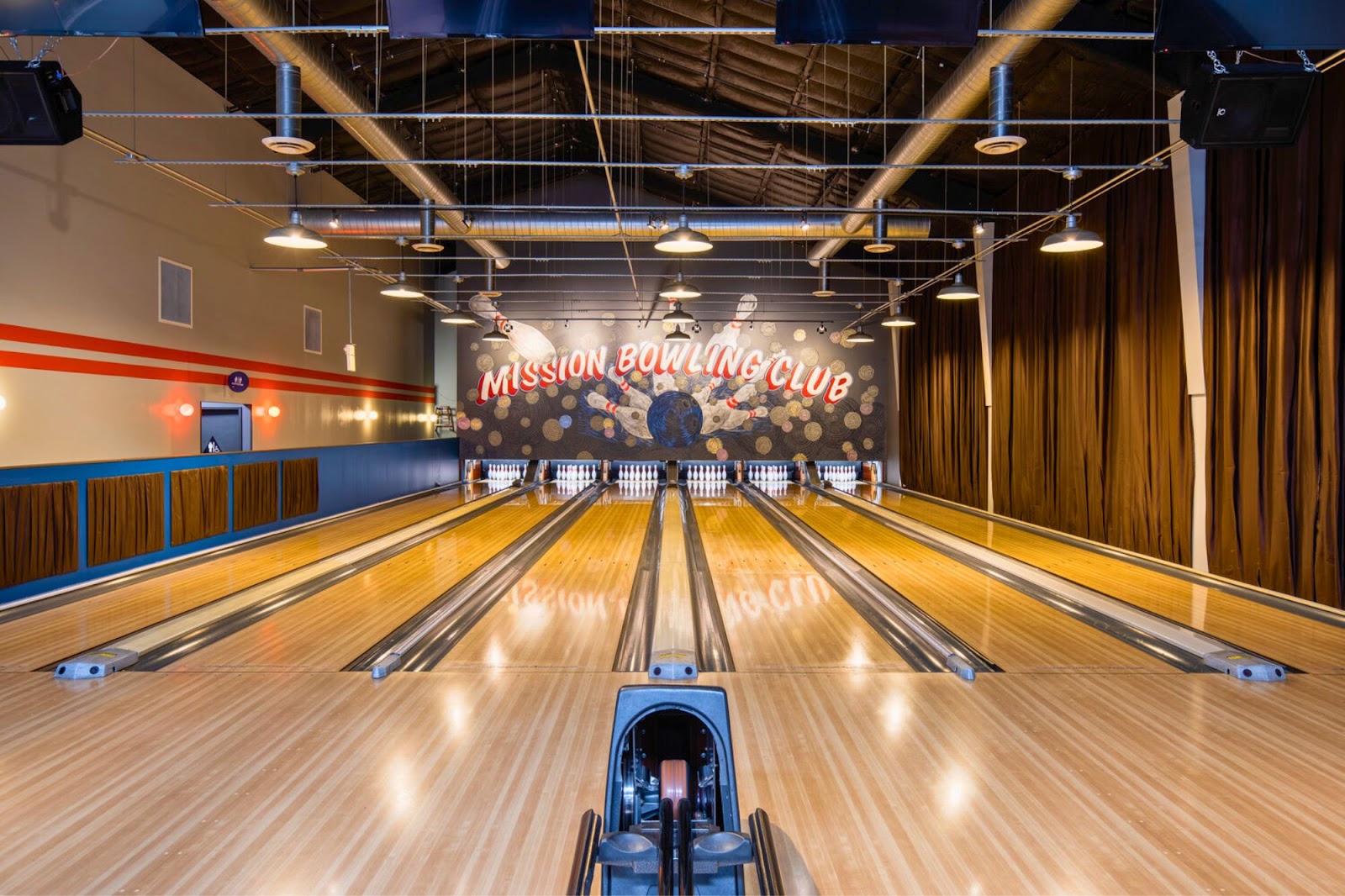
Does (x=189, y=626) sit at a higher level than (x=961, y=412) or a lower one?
lower

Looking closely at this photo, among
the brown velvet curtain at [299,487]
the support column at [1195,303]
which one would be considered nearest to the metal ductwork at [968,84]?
the support column at [1195,303]

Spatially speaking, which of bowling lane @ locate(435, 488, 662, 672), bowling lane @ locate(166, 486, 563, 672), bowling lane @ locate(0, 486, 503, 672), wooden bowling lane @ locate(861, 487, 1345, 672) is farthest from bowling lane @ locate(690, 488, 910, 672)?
bowling lane @ locate(0, 486, 503, 672)

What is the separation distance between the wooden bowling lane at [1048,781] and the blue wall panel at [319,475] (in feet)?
16.0

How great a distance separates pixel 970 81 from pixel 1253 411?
295 cm

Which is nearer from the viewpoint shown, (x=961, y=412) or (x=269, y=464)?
(x=269, y=464)

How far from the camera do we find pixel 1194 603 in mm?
4797

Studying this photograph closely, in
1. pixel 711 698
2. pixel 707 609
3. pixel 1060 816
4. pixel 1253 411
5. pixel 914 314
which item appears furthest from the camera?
pixel 914 314

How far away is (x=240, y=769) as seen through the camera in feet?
8.69

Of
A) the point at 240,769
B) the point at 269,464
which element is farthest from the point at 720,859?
the point at 269,464

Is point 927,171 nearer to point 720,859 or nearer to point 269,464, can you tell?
point 269,464

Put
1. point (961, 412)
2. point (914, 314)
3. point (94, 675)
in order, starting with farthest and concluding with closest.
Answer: point (914, 314), point (961, 412), point (94, 675)

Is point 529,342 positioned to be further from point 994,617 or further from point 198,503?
point 994,617

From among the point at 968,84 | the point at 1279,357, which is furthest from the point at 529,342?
the point at 1279,357

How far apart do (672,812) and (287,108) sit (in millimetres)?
4621
